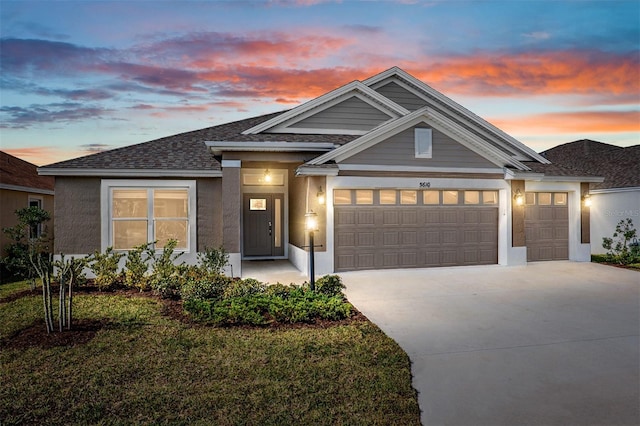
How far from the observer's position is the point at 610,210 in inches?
704

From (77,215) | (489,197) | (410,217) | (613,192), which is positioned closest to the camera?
(77,215)

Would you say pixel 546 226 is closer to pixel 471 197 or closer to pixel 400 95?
pixel 471 197

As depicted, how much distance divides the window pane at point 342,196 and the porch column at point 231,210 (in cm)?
271

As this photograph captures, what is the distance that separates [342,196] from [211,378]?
7189 mm

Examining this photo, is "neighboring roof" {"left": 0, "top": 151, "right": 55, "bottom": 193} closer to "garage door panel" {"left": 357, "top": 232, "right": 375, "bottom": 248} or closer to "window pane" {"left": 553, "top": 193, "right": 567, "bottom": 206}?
"garage door panel" {"left": 357, "top": 232, "right": 375, "bottom": 248}

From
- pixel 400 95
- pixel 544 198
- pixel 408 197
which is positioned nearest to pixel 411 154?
pixel 408 197

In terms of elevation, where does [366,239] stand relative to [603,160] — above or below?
below

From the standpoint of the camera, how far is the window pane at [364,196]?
35.7 ft

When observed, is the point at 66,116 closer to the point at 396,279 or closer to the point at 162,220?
the point at 162,220

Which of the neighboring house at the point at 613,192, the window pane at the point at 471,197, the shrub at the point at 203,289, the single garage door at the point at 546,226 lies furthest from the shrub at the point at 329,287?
the neighboring house at the point at 613,192

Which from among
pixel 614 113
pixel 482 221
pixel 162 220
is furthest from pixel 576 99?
pixel 162 220

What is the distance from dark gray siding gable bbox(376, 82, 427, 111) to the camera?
13938 mm

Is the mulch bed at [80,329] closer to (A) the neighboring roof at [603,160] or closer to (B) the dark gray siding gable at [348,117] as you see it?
(B) the dark gray siding gable at [348,117]

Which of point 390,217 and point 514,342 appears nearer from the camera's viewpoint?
point 514,342
